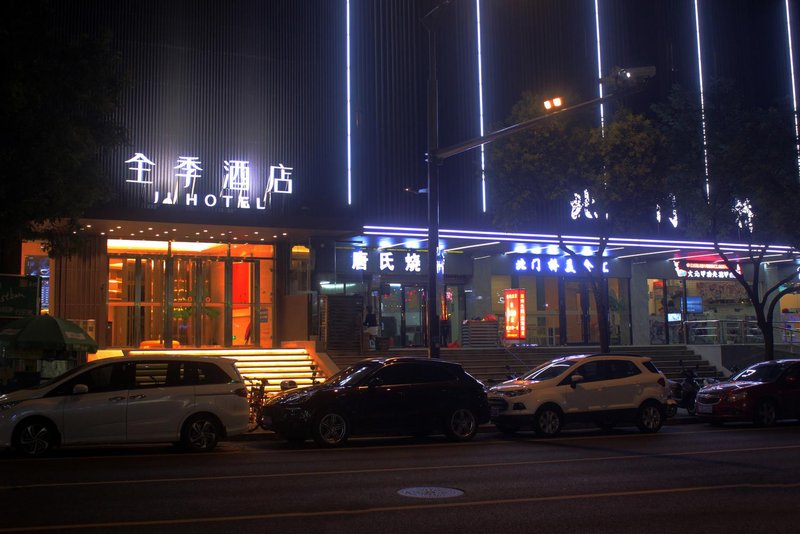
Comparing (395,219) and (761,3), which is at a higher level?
(761,3)

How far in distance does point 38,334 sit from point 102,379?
12.2ft

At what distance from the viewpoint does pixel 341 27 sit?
29062 millimetres

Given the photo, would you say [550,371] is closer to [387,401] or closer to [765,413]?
[387,401]

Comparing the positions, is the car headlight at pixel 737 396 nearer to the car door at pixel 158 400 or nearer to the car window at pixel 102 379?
the car door at pixel 158 400

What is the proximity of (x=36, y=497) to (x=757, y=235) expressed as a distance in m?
24.9

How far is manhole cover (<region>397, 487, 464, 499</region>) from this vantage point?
9.71 metres

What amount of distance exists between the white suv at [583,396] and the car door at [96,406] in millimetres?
7741

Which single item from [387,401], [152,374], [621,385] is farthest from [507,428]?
[152,374]

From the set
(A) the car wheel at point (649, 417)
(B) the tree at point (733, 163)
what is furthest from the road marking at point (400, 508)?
(B) the tree at point (733, 163)

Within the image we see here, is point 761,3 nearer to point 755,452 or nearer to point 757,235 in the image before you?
point 757,235

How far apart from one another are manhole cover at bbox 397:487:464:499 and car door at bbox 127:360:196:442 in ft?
19.4

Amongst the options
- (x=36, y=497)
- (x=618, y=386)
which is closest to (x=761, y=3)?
(x=618, y=386)

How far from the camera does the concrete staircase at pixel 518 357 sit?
26484mm

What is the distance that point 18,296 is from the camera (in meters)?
18.1
